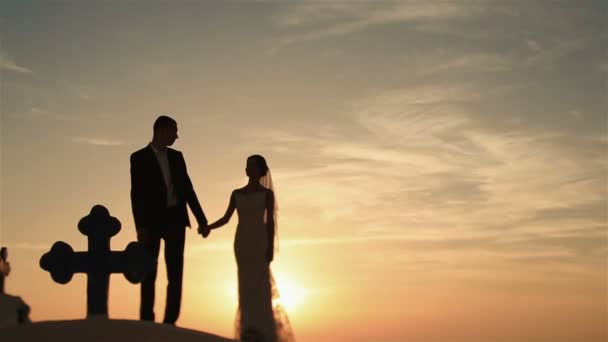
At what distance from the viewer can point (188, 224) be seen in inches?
540

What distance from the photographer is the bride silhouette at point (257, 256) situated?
1502cm

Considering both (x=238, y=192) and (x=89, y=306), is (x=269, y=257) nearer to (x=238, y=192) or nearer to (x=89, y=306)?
(x=238, y=192)

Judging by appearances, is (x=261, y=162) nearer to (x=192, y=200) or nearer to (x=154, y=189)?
(x=192, y=200)

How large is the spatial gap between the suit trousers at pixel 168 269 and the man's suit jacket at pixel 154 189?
0.12 meters

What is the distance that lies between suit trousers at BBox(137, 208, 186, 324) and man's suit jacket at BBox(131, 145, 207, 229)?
12cm

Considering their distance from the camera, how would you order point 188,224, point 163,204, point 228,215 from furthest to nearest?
1. point 228,215
2. point 188,224
3. point 163,204

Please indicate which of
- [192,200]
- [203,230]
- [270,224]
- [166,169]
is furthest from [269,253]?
[166,169]

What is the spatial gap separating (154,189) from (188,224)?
796mm

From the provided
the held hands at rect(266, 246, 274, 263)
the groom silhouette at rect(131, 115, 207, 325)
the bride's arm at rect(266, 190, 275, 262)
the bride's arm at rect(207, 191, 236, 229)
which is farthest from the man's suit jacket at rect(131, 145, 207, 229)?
the held hands at rect(266, 246, 274, 263)

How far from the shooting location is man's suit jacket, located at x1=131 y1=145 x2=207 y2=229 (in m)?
13.4

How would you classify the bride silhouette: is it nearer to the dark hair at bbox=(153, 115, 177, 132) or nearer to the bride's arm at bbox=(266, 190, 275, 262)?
the bride's arm at bbox=(266, 190, 275, 262)

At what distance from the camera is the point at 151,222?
13.4 meters

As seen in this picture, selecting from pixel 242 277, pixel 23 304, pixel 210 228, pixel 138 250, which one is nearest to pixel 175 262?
pixel 138 250

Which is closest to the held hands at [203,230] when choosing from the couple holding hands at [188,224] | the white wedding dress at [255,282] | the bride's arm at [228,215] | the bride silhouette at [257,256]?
the couple holding hands at [188,224]
